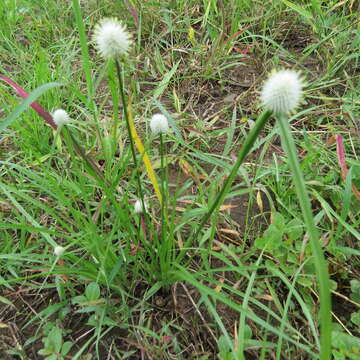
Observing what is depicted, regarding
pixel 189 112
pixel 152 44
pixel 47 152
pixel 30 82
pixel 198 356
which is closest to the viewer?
pixel 198 356

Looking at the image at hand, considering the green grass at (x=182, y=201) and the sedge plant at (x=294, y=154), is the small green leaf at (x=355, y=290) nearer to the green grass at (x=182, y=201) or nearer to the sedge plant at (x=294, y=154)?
the green grass at (x=182, y=201)

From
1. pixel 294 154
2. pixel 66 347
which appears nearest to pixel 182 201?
pixel 66 347

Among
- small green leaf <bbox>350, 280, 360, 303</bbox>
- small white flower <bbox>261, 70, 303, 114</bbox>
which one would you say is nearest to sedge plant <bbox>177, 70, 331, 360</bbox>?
small white flower <bbox>261, 70, 303, 114</bbox>

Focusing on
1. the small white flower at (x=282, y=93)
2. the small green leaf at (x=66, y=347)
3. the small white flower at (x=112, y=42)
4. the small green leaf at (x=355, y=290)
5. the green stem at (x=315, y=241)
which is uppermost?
the small white flower at (x=112, y=42)

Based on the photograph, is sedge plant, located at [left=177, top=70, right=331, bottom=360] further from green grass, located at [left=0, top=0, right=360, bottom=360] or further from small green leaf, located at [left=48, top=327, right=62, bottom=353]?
small green leaf, located at [left=48, top=327, right=62, bottom=353]

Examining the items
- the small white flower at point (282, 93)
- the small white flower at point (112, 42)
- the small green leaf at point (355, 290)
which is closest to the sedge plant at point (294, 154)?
the small white flower at point (282, 93)

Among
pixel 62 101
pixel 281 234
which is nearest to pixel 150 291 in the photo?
pixel 281 234

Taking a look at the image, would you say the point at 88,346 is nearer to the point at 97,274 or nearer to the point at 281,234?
the point at 97,274
